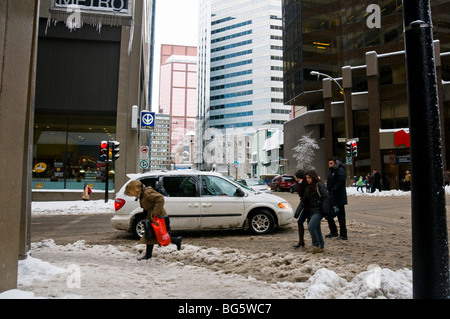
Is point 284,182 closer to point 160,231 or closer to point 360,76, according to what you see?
point 360,76

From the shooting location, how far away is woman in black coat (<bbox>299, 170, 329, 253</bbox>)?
634 cm

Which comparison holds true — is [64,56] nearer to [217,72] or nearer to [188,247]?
[188,247]

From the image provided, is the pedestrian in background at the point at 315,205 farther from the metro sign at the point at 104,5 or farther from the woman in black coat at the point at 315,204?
the metro sign at the point at 104,5

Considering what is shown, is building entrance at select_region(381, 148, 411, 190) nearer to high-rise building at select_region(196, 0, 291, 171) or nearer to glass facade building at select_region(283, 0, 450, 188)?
glass facade building at select_region(283, 0, 450, 188)

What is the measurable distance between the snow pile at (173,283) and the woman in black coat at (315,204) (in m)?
1.30

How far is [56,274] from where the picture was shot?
176 inches

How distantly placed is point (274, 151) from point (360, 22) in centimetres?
3478

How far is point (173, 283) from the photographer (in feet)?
Answer: 14.6

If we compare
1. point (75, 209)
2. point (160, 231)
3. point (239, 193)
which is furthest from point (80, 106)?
point (160, 231)

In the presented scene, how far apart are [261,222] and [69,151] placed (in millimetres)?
17423

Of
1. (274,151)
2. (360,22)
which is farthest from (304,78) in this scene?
(274,151)

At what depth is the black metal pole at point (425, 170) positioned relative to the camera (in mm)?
2775

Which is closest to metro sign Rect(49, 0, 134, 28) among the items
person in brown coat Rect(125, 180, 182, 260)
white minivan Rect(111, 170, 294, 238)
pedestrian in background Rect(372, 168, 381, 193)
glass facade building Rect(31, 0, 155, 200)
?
person in brown coat Rect(125, 180, 182, 260)
